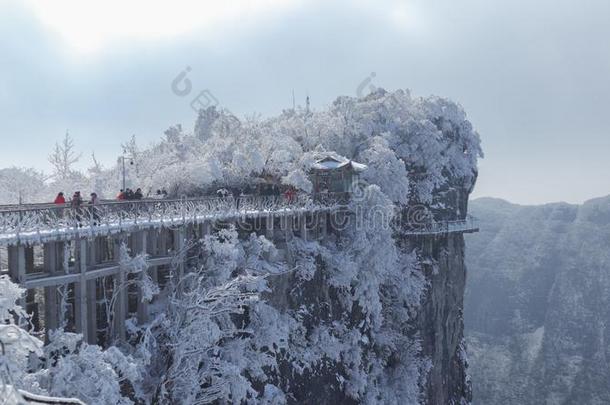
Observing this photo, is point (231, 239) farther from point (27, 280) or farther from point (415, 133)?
point (415, 133)

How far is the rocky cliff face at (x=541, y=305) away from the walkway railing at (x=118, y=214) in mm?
76542

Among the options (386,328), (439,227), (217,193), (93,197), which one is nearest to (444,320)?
(439,227)

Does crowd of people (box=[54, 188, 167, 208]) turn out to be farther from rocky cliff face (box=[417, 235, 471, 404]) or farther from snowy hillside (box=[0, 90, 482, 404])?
rocky cliff face (box=[417, 235, 471, 404])

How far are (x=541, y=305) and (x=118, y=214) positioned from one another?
113m

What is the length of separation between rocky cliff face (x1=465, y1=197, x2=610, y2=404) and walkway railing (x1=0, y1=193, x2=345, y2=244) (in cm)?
7654

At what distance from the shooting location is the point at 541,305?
11431cm

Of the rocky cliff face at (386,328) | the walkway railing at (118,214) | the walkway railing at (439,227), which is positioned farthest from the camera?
the walkway railing at (439,227)

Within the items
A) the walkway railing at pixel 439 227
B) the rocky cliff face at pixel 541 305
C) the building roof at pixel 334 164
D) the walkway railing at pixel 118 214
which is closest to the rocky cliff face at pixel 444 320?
the walkway railing at pixel 439 227

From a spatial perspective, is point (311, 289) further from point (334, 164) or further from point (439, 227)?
point (439, 227)

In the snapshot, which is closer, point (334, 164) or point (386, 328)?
point (334, 164)

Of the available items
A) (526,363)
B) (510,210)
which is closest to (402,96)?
(526,363)

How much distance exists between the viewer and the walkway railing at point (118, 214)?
55.7 feet

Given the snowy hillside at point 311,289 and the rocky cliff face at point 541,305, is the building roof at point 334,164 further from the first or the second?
the rocky cliff face at point 541,305

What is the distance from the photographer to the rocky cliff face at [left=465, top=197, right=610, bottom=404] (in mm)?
89125
